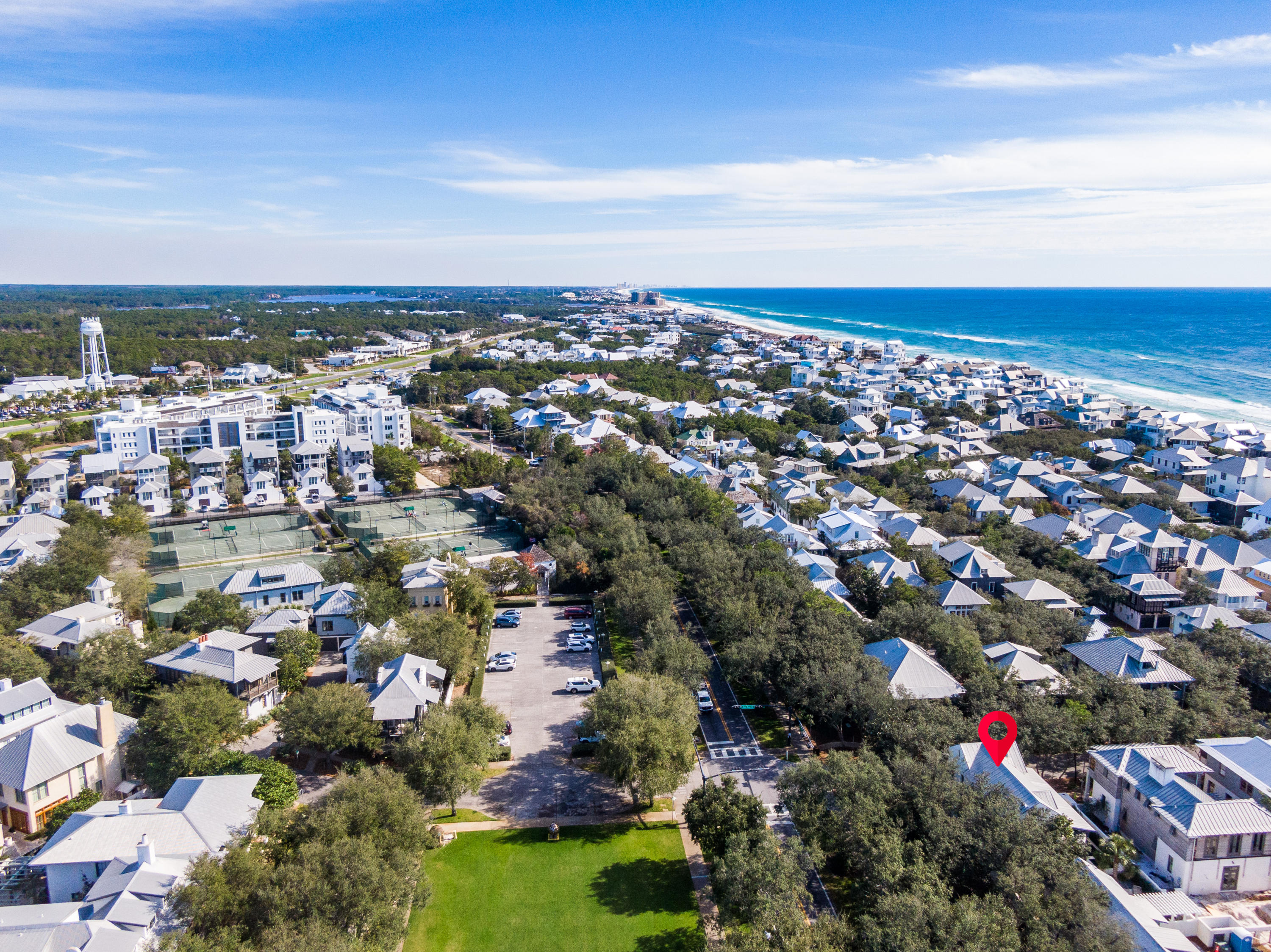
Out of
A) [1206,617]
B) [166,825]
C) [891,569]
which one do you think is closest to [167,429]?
[166,825]

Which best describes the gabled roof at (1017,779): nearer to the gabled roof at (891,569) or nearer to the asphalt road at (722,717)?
the asphalt road at (722,717)

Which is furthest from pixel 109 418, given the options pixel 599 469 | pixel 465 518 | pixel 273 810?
pixel 273 810

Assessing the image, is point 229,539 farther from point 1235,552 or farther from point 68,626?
point 1235,552

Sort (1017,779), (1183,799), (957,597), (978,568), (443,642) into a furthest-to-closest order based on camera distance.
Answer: (978,568) < (957,597) < (443,642) < (1017,779) < (1183,799)

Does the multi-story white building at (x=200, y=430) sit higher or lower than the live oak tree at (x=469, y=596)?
higher

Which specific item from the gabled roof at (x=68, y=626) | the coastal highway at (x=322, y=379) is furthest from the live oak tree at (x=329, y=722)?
the coastal highway at (x=322, y=379)
